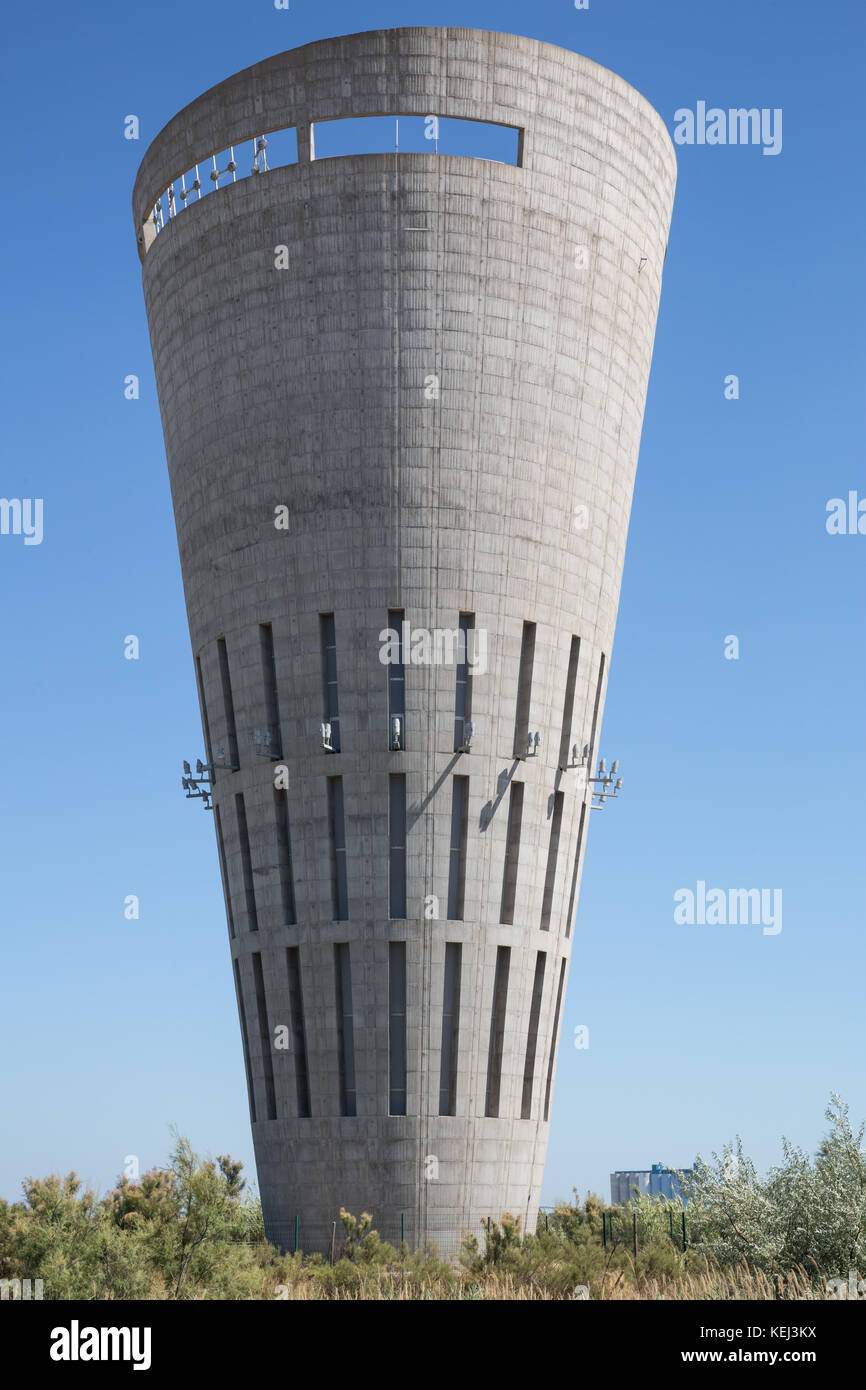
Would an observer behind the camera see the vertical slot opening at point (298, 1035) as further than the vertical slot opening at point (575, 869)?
No

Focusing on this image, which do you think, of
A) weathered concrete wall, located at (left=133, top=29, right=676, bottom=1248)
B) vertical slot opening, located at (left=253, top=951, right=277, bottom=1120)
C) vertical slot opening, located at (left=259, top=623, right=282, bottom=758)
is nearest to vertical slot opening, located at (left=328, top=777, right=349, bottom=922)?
weathered concrete wall, located at (left=133, top=29, right=676, bottom=1248)

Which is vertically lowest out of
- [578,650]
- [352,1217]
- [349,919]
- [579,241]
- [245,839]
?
[352,1217]

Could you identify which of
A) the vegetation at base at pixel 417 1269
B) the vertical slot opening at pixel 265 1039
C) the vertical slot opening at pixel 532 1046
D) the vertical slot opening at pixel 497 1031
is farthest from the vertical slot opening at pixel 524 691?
the vegetation at base at pixel 417 1269

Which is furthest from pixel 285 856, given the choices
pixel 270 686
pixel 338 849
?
pixel 270 686

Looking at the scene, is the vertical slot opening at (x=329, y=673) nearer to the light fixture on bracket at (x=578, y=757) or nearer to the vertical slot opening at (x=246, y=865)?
the vertical slot opening at (x=246, y=865)
